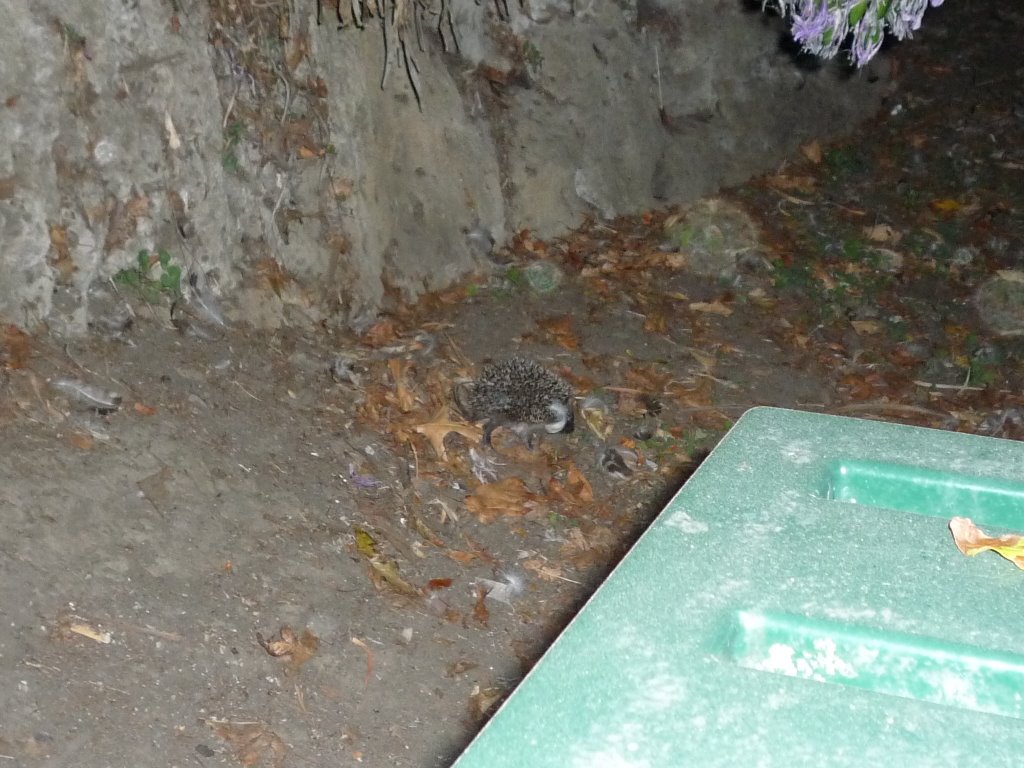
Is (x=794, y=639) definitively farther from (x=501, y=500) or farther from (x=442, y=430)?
(x=442, y=430)

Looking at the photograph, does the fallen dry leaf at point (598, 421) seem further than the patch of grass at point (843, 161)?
No

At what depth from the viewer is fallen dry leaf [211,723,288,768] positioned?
3.12m

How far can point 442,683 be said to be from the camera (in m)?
3.61

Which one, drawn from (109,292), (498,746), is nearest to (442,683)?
(109,292)

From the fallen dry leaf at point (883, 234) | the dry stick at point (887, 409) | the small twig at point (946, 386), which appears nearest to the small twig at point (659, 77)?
the fallen dry leaf at point (883, 234)

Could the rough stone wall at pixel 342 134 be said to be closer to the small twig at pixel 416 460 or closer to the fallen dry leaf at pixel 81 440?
the fallen dry leaf at pixel 81 440

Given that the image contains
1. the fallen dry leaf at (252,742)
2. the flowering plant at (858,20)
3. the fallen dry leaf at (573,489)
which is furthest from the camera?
the fallen dry leaf at (573,489)

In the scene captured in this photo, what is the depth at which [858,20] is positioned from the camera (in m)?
2.38

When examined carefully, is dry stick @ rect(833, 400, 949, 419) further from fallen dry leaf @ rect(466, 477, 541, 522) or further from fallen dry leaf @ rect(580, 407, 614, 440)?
fallen dry leaf @ rect(466, 477, 541, 522)

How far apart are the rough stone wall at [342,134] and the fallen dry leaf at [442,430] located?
855 millimetres

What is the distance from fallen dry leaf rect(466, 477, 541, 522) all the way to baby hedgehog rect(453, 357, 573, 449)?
307mm

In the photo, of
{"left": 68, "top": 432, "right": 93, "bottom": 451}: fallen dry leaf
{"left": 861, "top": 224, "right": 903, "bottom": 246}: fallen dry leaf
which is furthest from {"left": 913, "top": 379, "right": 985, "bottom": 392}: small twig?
{"left": 68, "top": 432, "right": 93, "bottom": 451}: fallen dry leaf

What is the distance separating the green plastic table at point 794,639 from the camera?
120 cm

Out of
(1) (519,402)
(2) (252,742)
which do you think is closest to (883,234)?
(1) (519,402)
